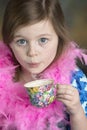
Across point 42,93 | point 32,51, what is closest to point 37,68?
point 32,51

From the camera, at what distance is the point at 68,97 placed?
1.09 m

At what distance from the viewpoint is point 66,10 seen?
1.93m

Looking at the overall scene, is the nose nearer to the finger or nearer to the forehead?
the forehead

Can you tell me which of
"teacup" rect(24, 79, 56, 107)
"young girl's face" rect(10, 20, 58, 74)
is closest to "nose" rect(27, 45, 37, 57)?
"young girl's face" rect(10, 20, 58, 74)

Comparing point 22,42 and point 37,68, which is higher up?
point 22,42

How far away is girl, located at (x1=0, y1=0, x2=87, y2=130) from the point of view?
116 centimetres

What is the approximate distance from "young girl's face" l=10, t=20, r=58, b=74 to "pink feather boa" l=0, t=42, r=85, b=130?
0.08 metres

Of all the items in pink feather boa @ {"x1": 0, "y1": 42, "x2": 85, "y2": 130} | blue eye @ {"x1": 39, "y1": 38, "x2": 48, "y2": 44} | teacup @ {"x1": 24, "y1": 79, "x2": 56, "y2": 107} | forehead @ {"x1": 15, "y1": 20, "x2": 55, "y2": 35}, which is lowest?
pink feather boa @ {"x1": 0, "y1": 42, "x2": 85, "y2": 130}

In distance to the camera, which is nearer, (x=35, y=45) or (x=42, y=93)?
(x=42, y=93)

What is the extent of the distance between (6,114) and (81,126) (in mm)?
272

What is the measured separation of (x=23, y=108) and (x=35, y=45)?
0.24 m

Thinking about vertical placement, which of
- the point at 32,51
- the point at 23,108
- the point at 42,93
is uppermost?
the point at 32,51

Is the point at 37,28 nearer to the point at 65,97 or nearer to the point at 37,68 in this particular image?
the point at 37,68

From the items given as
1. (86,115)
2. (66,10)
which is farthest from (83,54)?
(66,10)
